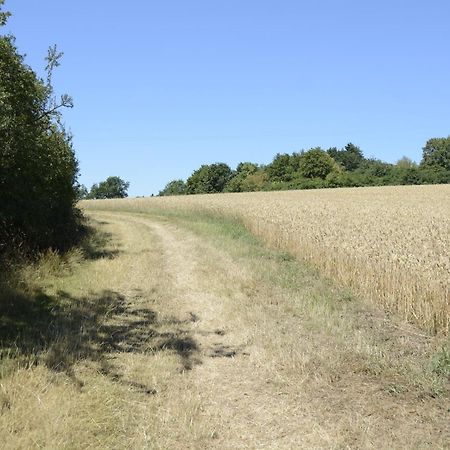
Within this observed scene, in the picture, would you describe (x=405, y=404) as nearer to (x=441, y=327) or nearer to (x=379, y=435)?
(x=379, y=435)

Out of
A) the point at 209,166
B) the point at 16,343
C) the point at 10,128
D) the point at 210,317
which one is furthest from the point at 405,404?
the point at 209,166

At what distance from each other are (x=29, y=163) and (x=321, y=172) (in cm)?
9559

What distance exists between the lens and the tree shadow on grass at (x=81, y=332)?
247 inches

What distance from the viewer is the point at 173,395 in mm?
5516

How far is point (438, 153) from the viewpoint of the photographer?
12500 cm

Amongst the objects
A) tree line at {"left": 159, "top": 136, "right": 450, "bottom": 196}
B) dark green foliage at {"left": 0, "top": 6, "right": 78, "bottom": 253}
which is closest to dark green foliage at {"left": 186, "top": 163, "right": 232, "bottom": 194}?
tree line at {"left": 159, "top": 136, "right": 450, "bottom": 196}

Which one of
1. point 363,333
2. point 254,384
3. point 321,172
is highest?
point 321,172

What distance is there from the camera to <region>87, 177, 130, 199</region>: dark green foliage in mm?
189875

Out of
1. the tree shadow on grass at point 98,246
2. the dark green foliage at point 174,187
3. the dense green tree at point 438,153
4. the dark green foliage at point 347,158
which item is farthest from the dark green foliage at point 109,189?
the tree shadow on grass at point 98,246

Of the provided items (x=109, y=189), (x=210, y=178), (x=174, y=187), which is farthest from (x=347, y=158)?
(x=109, y=189)

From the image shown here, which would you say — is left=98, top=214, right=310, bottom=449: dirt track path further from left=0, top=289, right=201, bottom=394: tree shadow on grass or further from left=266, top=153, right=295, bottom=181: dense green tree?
left=266, top=153, right=295, bottom=181: dense green tree

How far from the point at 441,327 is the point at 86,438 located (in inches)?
235

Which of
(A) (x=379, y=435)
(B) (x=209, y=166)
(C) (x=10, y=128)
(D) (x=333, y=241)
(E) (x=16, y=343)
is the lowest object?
(A) (x=379, y=435)

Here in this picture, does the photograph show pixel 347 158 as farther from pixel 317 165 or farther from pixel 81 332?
pixel 81 332
